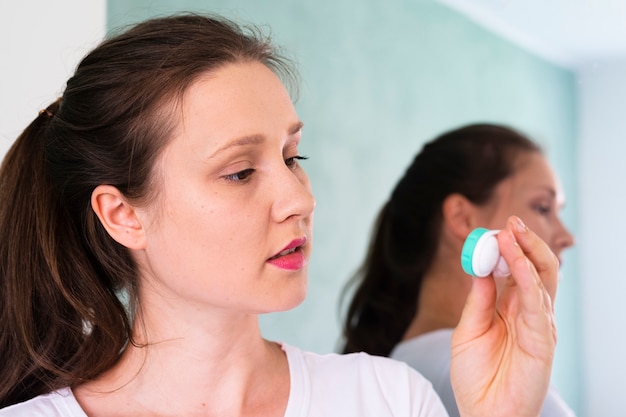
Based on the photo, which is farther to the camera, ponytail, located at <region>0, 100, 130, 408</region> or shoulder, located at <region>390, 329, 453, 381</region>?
shoulder, located at <region>390, 329, 453, 381</region>

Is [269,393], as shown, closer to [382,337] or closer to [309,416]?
[309,416]

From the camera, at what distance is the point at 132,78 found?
84 centimetres

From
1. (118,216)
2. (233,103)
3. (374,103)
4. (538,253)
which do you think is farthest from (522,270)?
(374,103)

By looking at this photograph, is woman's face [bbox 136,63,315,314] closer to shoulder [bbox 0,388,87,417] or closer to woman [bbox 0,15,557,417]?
woman [bbox 0,15,557,417]

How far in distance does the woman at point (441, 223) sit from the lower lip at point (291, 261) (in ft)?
1.75

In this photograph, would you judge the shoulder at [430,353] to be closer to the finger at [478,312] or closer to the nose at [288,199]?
the finger at [478,312]

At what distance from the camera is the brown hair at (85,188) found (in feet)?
2.74

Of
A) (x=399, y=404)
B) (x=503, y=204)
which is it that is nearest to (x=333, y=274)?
(x=503, y=204)

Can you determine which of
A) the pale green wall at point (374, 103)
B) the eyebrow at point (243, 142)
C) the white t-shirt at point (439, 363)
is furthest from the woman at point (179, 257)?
the pale green wall at point (374, 103)

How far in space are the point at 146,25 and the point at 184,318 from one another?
34 centimetres

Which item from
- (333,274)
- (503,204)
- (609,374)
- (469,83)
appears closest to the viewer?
(503,204)

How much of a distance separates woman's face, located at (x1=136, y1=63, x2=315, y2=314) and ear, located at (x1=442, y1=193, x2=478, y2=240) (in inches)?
23.5

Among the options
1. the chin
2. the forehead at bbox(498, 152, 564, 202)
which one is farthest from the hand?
the forehead at bbox(498, 152, 564, 202)

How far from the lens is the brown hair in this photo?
0.83 m
